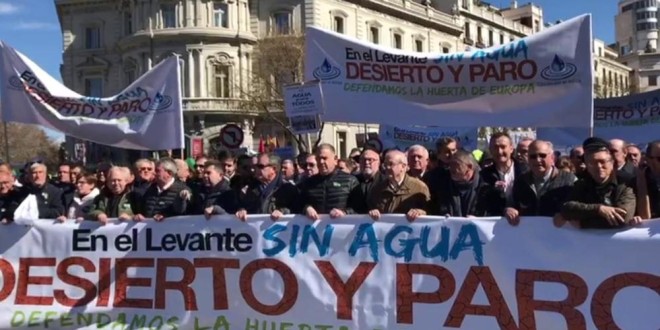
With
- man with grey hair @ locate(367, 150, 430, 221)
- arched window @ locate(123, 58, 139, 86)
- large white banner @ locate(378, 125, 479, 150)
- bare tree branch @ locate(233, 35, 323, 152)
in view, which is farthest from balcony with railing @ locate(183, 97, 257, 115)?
man with grey hair @ locate(367, 150, 430, 221)

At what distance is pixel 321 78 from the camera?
6.71 metres

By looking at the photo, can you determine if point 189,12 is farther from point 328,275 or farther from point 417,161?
point 328,275

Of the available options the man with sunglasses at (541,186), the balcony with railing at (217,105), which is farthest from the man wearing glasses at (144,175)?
the balcony with railing at (217,105)

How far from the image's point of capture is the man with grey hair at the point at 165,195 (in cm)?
661

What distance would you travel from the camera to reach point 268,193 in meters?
6.57

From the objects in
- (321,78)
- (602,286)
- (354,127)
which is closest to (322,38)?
(321,78)

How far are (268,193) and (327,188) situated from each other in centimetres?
62

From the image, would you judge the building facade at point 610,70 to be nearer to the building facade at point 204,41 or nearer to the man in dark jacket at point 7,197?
the building facade at point 204,41

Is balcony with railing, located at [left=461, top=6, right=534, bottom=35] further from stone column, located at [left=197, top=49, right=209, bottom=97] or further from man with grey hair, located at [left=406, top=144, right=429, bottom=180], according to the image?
man with grey hair, located at [left=406, top=144, right=429, bottom=180]

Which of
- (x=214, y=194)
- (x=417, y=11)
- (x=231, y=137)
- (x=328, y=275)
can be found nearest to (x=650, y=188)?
(x=328, y=275)

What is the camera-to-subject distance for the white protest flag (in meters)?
7.05

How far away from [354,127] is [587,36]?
44063mm

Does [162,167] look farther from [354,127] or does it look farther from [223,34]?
[354,127]

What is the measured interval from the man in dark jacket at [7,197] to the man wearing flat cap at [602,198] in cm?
520
